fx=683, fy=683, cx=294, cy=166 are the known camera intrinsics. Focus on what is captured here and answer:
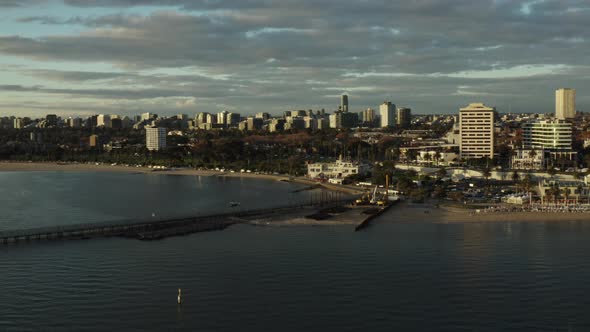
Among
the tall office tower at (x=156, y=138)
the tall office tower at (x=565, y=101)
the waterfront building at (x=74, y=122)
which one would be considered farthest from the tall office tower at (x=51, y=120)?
the tall office tower at (x=565, y=101)

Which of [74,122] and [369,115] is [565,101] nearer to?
[369,115]

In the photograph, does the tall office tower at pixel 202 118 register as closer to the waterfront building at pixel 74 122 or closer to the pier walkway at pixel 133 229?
the waterfront building at pixel 74 122

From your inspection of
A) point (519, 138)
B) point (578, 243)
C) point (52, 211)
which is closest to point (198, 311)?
point (578, 243)

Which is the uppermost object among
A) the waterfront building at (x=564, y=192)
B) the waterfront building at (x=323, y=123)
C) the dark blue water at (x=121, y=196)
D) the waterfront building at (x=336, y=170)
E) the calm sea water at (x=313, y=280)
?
the waterfront building at (x=323, y=123)

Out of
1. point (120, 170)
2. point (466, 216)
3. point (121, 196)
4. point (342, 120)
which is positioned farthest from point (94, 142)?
point (466, 216)

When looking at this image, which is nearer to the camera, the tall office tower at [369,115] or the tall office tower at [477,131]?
the tall office tower at [477,131]

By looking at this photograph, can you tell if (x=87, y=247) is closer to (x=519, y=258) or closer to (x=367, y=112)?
(x=519, y=258)

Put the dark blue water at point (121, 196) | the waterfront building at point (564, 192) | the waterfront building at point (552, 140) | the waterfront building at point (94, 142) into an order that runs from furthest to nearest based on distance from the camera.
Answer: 1. the waterfront building at point (94, 142)
2. the waterfront building at point (552, 140)
3. the waterfront building at point (564, 192)
4. the dark blue water at point (121, 196)
